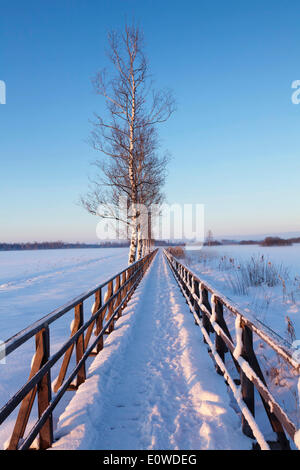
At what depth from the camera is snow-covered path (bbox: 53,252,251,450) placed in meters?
2.55

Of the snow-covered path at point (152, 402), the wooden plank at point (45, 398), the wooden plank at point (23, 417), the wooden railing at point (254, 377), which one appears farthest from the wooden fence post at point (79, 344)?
the wooden railing at point (254, 377)

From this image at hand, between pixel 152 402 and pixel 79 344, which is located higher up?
pixel 79 344

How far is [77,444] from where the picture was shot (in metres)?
2.40

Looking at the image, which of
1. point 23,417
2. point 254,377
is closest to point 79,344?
point 23,417

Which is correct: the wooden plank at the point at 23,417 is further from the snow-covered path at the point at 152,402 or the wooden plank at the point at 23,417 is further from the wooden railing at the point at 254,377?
the wooden railing at the point at 254,377

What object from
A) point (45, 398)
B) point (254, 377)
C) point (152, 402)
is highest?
point (254, 377)

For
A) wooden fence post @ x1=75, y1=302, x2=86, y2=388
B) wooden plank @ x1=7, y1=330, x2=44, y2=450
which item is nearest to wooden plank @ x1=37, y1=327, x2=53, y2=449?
wooden plank @ x1=7, y1=330, x2=44, y2=450

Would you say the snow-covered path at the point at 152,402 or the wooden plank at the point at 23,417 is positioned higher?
the wooden plank at the point at 23,417

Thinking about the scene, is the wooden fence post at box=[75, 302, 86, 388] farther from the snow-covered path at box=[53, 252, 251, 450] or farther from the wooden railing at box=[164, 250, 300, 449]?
the wooden railing at box=[164, 250, 300, 449]

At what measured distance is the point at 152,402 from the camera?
128 inches

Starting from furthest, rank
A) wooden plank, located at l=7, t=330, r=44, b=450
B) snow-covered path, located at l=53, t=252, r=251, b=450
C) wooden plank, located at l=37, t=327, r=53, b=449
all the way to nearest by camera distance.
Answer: snow-covered path, located at l=53, t=252, r=251, b=450 < wooden plank, located at l=37, t=327, r=53, b=449 < wooden plank, located at l=7, t=330, r=44, b=450

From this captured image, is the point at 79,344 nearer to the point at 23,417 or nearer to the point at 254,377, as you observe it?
the point at 23,417

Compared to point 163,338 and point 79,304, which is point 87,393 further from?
point 163,338

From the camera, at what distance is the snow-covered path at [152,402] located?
2.55 m
